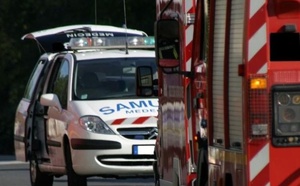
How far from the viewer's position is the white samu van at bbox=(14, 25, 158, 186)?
15586 millimetres

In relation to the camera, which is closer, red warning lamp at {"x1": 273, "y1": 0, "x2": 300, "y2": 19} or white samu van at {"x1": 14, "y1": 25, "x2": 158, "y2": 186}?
red warning lamp at {"x1": 273, "y1": 0, "x2": 300, "y2": 19}

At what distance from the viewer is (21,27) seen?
5262 centimetres

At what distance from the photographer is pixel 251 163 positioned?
768 centimetres

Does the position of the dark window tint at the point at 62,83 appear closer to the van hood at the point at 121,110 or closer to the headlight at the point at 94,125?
the van hood at the point at 121,110

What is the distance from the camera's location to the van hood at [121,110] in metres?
15.7

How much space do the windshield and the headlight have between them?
21.1 inches

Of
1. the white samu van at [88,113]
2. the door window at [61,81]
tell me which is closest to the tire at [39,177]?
the white samu van at [88,113]

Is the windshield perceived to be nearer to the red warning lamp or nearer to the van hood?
the van hood

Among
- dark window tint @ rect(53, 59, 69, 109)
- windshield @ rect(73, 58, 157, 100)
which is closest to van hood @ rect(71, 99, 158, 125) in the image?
windshield @ rect(73, 58, 157, 100)

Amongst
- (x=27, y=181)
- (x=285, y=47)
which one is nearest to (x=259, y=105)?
(x=285, y=47)

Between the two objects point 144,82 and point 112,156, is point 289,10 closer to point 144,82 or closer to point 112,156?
point 144,82

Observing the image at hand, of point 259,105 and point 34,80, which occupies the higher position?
point 259,105

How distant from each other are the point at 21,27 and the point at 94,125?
3739cm

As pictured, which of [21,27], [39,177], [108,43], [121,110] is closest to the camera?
[121,110]
